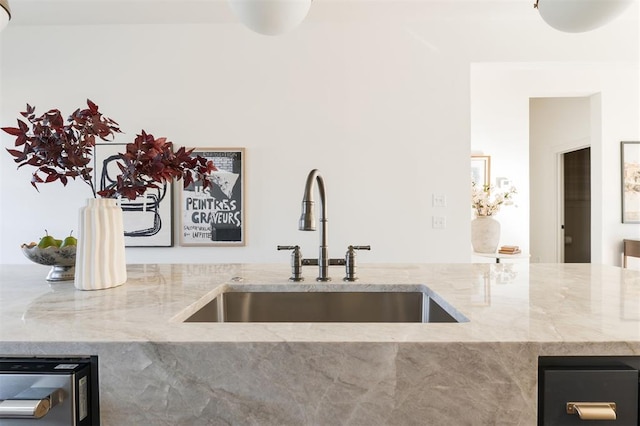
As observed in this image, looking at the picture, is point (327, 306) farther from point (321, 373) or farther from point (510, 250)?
point (510, 250)

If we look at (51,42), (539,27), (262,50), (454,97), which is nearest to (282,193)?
(262,50)

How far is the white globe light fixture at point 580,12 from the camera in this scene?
919mm

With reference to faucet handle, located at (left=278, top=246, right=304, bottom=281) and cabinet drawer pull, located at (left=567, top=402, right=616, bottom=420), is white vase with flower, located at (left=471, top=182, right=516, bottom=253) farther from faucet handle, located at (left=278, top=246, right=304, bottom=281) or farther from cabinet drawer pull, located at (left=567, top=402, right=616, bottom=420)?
cabinet drawer pull, located at (left=567, top=402, right=616, bottom=420)

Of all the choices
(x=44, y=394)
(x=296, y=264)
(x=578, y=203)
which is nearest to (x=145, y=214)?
(x=296, y=264)

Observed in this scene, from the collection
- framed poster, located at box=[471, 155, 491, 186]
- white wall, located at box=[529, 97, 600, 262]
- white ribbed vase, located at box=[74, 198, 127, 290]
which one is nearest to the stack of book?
framed poster, located at box=[471, 155, 491, 186]

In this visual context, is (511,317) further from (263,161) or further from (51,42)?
(51,42)

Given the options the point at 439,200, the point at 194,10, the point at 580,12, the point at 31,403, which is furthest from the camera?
the point at 439,200

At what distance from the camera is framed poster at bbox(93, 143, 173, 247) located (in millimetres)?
2809

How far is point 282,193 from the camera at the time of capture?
2824 millimetres

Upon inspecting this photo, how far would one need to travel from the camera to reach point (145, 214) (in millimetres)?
2816

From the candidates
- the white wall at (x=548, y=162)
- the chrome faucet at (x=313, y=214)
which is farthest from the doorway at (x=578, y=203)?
the chrome faucet at (x=313, y=214)

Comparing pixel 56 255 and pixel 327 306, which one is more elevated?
pixel 56 255

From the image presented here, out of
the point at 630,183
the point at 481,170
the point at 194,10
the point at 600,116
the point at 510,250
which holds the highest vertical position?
the point at 194,10

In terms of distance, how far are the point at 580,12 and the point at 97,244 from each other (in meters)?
1.44
